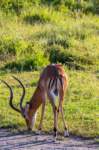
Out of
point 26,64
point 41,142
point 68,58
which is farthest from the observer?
point 68,58

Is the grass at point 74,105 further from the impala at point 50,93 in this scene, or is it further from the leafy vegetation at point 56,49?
the impala at point 50,93

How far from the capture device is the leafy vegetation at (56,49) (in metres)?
10.9

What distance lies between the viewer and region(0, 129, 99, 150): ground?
29.6ft

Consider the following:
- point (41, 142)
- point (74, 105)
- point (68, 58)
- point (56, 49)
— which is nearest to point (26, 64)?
point (68, 58)

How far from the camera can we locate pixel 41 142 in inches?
Answer: 366

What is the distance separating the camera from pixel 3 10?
21.7 metres

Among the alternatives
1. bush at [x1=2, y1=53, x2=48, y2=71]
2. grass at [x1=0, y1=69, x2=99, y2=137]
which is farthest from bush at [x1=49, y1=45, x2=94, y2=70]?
grass at [x1=0, y1=69, x2=99, y2=137]

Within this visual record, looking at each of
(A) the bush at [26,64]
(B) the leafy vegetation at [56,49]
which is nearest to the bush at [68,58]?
(B) the leafy vegetation at [56,49]

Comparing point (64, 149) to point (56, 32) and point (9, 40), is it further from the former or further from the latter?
point (56, 32)

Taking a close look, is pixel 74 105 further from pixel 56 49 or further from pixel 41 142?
pixel 56 49

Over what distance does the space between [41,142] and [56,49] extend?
24.0 ft

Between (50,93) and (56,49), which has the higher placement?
(50,93)

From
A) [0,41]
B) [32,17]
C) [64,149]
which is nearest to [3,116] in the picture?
[64,149]

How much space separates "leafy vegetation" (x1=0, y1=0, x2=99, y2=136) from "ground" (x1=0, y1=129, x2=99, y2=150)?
312 mm
